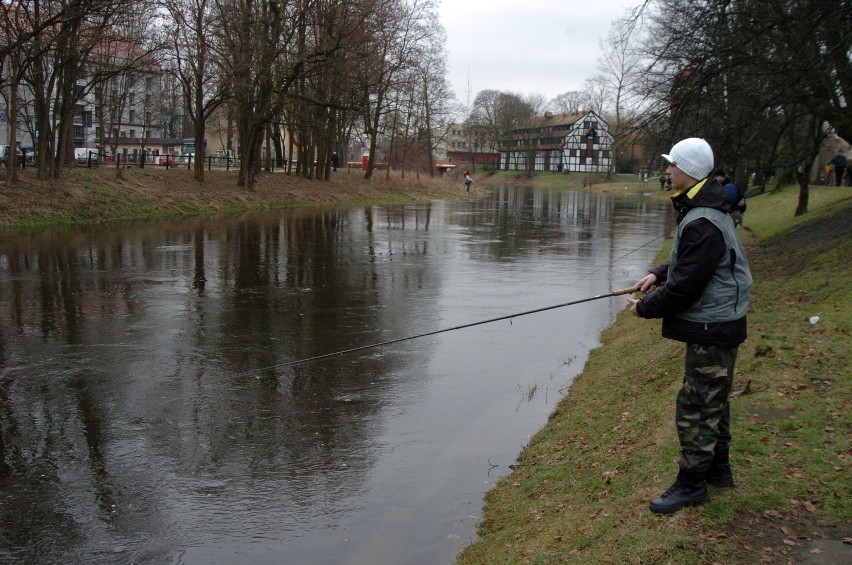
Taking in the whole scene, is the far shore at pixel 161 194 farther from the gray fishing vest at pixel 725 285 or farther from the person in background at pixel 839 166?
the person in background at pixel 839 166

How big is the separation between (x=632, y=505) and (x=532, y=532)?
736 millimetres

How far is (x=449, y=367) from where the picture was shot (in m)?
10.5

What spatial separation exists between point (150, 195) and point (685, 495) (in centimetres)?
3107

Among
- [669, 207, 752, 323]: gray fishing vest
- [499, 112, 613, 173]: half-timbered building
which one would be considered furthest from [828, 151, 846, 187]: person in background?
[499, 112, 613, 173]: half-timbered building

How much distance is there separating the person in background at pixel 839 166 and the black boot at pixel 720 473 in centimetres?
3211

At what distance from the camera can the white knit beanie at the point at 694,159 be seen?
4582 mm

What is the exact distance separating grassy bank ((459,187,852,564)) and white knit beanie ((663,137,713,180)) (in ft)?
6.37

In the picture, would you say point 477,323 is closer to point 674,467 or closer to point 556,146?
point 674,467

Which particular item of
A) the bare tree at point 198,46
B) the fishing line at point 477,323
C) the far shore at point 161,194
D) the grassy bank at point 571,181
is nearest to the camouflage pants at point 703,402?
the fishing line at point 477,323

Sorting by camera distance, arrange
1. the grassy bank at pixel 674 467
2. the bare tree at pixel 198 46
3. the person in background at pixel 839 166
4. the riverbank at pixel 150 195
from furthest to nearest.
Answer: the bare tree at pixel 198 46, the person in background at pixel 839 166, the riverbank at pixel 150 195, the grassy bank at pixel 674 467

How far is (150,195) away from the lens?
107ft

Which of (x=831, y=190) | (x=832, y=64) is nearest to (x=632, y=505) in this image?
(x=832, y=64)

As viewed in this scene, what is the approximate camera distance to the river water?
5.95 m

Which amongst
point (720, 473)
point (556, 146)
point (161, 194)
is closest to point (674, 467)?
point (720, 473)
